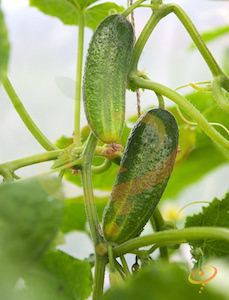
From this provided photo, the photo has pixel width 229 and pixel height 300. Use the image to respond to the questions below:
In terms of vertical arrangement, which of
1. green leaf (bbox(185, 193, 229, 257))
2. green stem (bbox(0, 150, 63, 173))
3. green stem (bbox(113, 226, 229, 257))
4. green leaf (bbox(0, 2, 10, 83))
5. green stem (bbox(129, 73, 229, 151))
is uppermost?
green leaf (bbox(0, 2, 10, 83))

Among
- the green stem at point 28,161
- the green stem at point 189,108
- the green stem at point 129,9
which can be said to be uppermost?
the green stem at point 129,9

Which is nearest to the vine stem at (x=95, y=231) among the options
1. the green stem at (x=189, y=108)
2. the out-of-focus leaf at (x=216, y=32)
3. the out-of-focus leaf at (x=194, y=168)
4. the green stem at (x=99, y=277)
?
the green stem at (x=99, y=277)

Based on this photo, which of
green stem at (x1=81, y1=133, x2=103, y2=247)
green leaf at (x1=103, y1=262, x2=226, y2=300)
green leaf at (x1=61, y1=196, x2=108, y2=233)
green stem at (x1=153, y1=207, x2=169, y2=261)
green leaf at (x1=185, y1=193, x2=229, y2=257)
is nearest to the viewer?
green leaf at (x1=103, y1=262, x2=226, y2=300)

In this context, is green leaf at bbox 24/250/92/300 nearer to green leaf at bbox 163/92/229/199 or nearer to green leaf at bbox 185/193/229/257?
green leaf at bbox 185/193/229/257

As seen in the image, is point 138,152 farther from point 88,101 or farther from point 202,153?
point 202,153

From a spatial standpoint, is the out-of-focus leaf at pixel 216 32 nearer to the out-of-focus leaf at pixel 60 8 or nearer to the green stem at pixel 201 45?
the out-of-focus leaf at pixel 60 8

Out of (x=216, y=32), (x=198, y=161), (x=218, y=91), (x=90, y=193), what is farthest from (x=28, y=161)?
(x=216, y=32)

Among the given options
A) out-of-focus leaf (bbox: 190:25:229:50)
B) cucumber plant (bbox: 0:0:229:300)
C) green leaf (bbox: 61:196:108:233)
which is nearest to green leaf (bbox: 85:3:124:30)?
cucumber plant (bbox: 0:0:229:300)

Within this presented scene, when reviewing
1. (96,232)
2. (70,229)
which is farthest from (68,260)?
(70,229)
